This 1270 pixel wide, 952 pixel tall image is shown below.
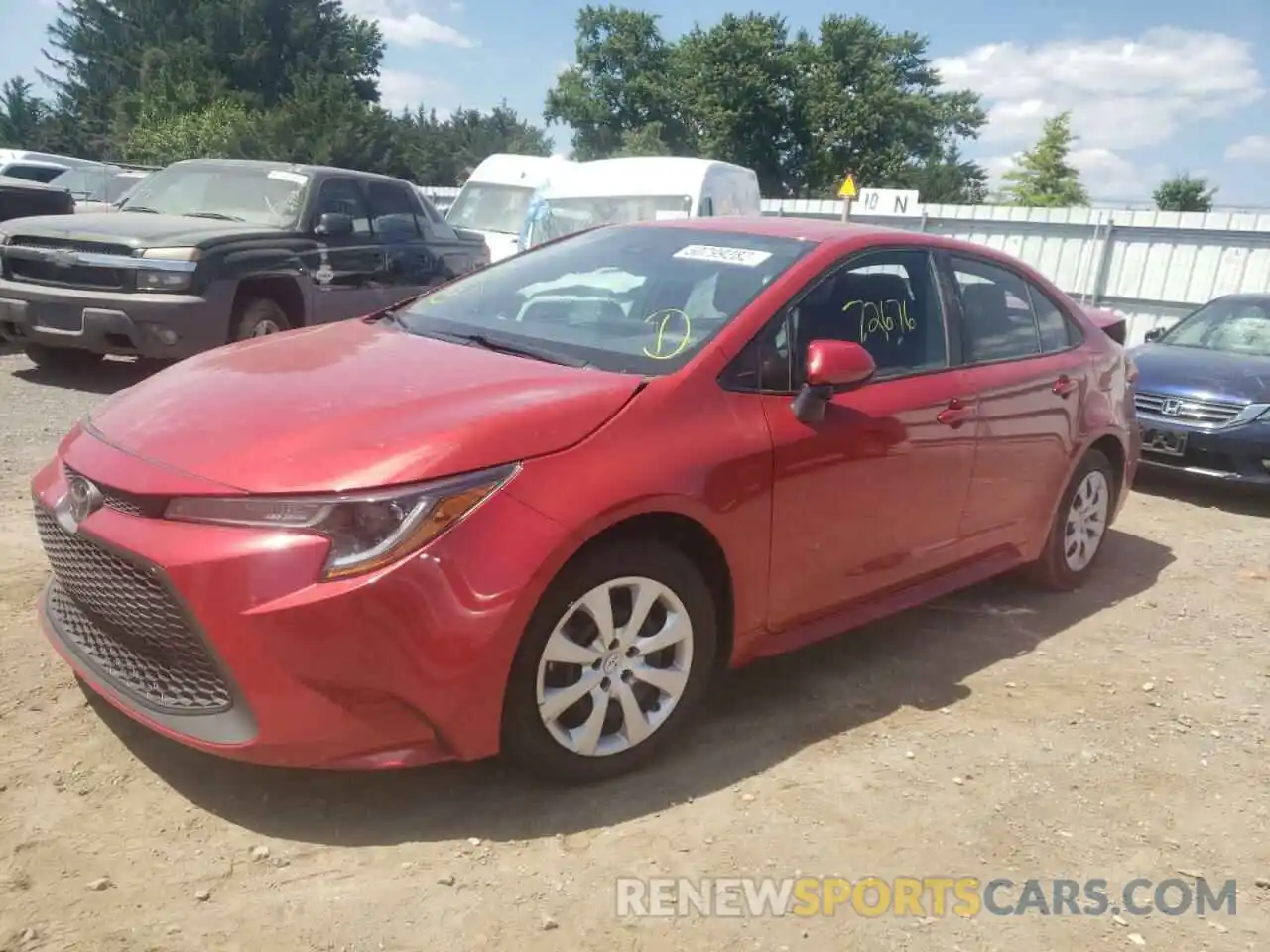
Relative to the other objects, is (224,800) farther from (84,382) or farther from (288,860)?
(84,382)

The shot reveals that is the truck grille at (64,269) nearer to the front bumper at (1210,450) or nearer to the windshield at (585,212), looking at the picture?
the windshield at (585,212)

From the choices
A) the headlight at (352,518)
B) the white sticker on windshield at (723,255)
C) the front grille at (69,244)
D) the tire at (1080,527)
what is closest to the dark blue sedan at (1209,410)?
the tire at (1080,527)

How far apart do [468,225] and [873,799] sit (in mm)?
12911

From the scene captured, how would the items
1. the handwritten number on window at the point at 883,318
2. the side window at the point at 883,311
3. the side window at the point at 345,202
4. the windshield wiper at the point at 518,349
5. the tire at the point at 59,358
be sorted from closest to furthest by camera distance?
the windshield wiper at the point at 518,349 < the side window at the point at 883,311 < the handwritten number on window at the point at 883,318 < the tire at the point at 59,358 < the side window at the point at 345,202

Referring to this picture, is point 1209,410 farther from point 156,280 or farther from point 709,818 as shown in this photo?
point 156,280

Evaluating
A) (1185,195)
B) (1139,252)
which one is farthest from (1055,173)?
(1139,252)

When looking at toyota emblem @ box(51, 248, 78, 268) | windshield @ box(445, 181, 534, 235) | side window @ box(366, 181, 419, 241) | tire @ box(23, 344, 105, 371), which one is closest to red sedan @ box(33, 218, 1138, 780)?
toyota emblem @ box(51, 248, 78, 268)

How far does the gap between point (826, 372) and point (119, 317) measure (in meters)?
5.63

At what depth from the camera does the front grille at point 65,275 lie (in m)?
7.30

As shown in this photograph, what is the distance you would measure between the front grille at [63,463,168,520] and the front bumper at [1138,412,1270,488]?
21.9 feet

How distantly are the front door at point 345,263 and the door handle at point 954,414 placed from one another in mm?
5756

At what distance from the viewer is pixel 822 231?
12.9 feet

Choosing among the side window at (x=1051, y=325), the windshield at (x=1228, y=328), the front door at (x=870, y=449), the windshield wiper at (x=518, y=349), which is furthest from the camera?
the windshield at (x=1228, y=328)

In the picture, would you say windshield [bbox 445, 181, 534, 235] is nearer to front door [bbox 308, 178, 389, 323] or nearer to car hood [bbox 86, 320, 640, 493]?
front door [bbox 308, 178, 389, 323]
